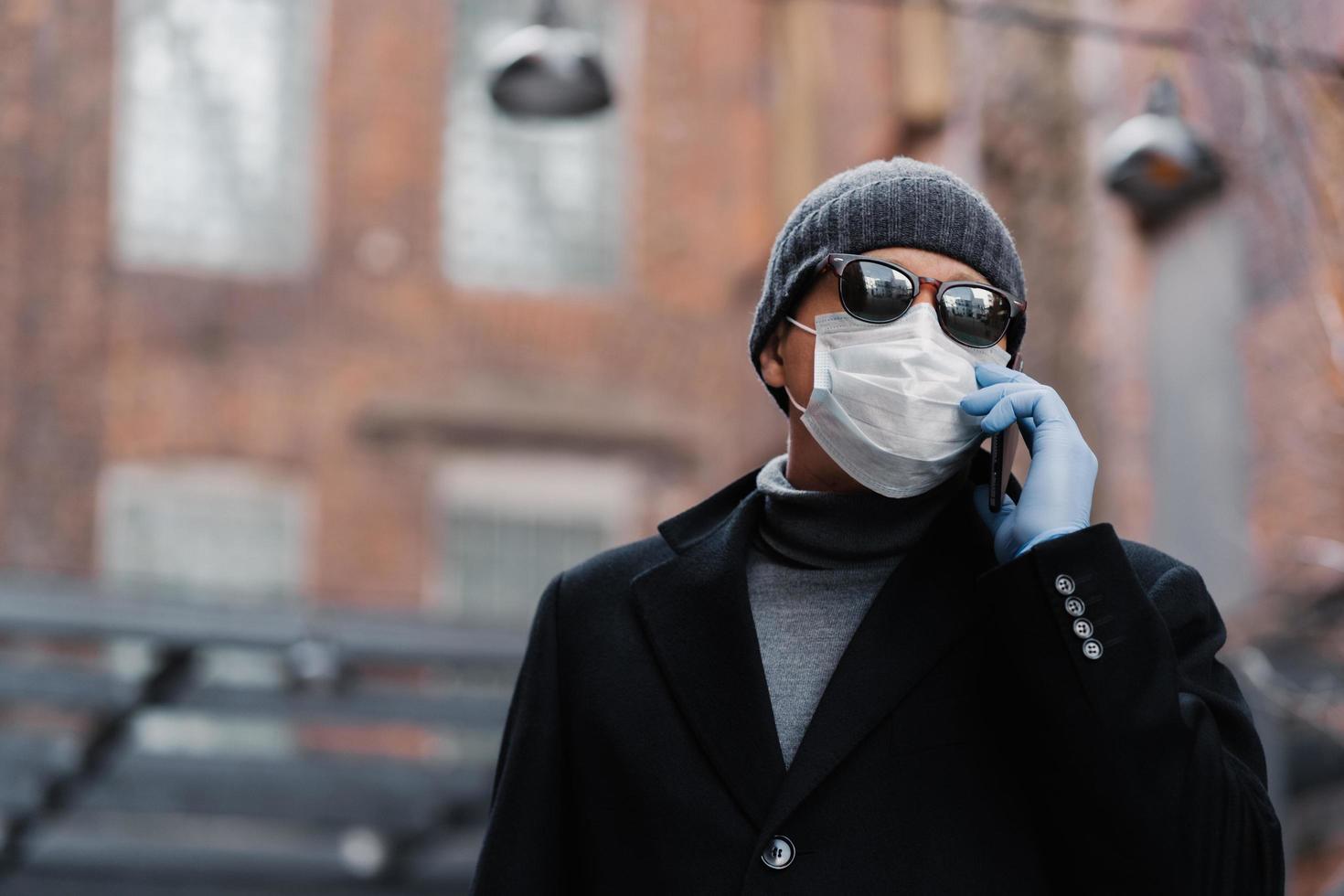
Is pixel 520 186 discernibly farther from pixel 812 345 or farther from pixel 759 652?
pixel 759 652

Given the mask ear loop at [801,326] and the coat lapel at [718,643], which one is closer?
the coat lapel at [718,643]

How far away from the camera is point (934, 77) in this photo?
1435cm

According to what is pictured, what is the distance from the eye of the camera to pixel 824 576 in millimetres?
2633

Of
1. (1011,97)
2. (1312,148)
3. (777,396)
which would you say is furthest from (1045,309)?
(777,396)

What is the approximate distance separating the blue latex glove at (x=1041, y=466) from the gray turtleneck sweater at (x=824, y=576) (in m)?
0.14

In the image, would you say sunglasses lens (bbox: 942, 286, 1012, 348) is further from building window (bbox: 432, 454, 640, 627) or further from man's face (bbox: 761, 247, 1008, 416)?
building window (bbox: 432, 454, 640, 627)

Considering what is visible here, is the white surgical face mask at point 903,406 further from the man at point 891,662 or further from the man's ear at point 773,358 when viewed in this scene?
the man's ear at point 773,358

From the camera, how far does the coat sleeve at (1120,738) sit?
2254mm

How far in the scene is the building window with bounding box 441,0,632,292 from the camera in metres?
15.1

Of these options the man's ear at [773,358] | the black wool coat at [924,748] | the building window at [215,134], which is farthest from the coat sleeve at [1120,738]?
the building window at [215,134]

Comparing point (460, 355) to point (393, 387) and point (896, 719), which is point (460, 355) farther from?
point (896, 719)

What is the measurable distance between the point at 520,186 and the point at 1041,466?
13089 millimetres

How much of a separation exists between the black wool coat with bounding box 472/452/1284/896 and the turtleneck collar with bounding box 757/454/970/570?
27 mm

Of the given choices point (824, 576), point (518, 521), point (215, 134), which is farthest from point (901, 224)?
point (215, 134)
